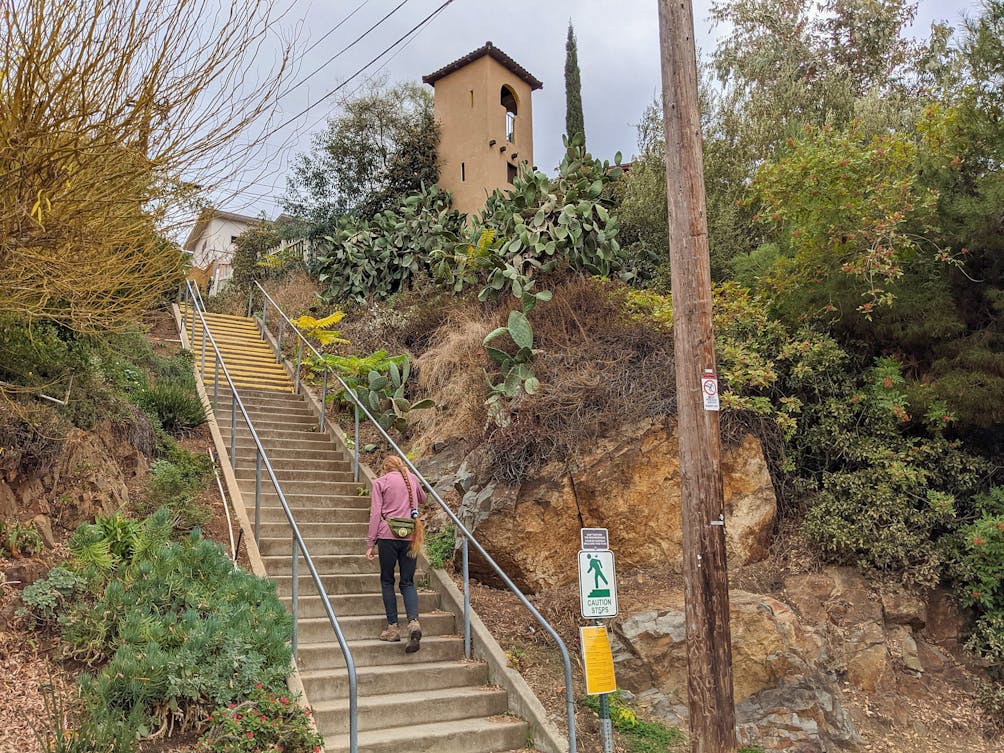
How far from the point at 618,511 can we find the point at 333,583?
3.01 meters

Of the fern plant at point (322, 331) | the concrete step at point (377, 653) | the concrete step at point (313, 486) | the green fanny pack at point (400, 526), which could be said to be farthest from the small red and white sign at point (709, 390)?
the fern plant at point (322, 331)

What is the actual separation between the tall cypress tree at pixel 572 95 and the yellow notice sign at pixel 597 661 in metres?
20.9

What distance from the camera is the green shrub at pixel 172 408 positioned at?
427 inches

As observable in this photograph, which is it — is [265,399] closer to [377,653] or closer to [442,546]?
[442,546]

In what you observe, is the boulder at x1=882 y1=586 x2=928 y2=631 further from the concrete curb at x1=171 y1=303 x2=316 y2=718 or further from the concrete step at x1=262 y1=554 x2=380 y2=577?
the concrete curb at x1=171 y1=303 x2=316 y2=718

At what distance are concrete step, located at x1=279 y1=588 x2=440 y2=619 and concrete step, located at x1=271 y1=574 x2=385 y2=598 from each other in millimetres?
61

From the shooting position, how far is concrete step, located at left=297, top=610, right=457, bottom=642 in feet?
23.7

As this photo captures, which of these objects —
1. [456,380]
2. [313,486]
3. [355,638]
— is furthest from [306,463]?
[355,638]

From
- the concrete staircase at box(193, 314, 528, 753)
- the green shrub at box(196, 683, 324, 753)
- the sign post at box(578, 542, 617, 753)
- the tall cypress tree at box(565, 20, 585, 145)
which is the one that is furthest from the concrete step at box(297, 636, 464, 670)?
the tall cypress tree at box(565, 20, 585, 145)

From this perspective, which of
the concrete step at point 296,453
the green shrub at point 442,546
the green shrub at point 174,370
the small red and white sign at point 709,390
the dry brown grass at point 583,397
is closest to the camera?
the small red and white sign at point 709,390

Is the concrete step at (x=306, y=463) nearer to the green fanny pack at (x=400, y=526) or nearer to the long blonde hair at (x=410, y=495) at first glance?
the long blonde hair at (x=410, y=495)

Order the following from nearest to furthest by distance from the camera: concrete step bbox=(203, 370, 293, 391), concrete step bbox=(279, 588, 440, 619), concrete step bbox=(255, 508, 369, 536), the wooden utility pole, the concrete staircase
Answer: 1. the wooden utility pole
2. the concrete staircase
3. concrete step bbox=(279, 588, 440, 619)
4. concrete step bbox=(255, 508, 369, 536)
5. concrete step bbox=(203, 370, 293, 391)

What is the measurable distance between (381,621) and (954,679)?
223 inches

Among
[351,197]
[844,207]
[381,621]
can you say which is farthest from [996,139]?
[351,197]
